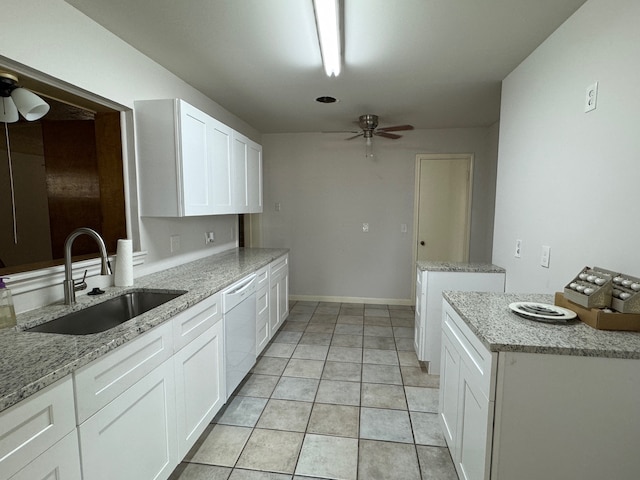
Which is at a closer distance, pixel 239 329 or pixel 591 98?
pixel 591 98

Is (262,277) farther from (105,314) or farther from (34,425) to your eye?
(34,425)

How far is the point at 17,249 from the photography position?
2.24 metres

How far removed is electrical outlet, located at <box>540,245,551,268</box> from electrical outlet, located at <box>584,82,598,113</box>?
0.79 meters

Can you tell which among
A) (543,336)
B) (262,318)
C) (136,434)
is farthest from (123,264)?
(543,336)

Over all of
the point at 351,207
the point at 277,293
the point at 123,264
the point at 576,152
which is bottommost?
the point at 277,293

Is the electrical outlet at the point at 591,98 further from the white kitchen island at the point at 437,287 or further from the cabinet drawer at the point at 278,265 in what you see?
the cabinet drawer at the point at 278,265

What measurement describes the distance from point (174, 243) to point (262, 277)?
0.78 m

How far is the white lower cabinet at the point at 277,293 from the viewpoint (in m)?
3.18

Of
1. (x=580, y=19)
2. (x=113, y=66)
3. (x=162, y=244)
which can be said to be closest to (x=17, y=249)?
(x=162, y=244)

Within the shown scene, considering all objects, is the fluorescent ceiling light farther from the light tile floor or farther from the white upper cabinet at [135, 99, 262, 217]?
the light tile floor

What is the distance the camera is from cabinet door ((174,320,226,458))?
1.60m

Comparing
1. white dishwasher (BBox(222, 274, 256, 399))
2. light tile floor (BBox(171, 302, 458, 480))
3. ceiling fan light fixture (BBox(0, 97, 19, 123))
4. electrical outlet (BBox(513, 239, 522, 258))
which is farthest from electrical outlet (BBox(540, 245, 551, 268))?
ceiling fan light fixture (BBox(0, 97, 19, 123))

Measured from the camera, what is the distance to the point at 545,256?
6.51 ft

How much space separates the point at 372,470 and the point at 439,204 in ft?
11.2
